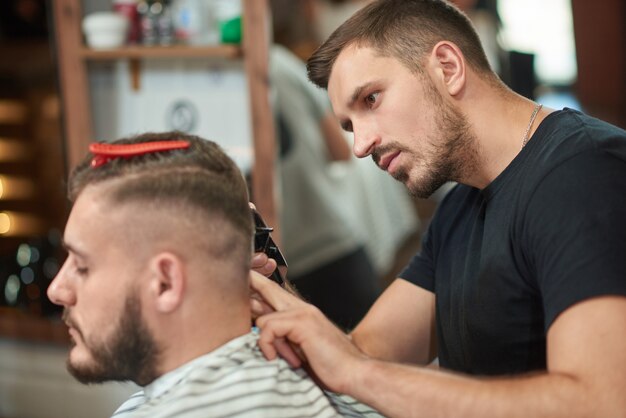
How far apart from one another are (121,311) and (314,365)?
1.05 feet

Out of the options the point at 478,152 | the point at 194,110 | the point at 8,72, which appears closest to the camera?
the point at 478,152

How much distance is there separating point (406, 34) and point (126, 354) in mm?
806

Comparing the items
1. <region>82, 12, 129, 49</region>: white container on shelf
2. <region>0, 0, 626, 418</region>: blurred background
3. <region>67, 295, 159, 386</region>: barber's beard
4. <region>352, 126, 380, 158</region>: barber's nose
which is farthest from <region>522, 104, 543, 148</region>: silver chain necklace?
<region>82, 12, 129, 49</region>: white container on shelf

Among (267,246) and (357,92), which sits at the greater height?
(357,92)

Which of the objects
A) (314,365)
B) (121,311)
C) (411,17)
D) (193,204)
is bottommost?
(314,365)

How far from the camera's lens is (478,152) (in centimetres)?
168

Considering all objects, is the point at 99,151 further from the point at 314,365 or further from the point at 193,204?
the point at 314,365

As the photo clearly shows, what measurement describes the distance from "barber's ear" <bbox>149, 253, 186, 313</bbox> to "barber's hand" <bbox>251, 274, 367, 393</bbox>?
17 centimetres

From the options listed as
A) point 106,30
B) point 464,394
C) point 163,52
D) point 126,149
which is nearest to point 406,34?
point 126,149

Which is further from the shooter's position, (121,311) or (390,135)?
(390,135)

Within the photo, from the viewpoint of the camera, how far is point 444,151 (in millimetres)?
1691

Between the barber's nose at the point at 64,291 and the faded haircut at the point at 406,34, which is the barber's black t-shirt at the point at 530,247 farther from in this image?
the barber's nose at the point at 64,291

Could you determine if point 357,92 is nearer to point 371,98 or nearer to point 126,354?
point 371,98

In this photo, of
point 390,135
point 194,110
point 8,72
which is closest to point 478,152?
point 390,135
